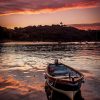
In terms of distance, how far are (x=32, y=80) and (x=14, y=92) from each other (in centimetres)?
875

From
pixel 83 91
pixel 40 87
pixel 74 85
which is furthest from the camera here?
pixel 40 87

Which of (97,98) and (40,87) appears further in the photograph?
(40,87)

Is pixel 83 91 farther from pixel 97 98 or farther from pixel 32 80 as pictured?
pixel 32 80

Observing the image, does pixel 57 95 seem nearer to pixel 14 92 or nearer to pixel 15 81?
pixel 14 92

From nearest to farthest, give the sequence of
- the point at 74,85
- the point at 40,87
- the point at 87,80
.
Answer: the point at 74,85
the point at 40,87
the point at 87,80

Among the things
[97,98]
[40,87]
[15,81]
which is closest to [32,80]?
[15,81]

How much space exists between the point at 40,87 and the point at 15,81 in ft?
22.8

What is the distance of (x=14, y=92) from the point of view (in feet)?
110

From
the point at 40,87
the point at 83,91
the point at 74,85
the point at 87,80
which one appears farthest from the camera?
the point at 87,80

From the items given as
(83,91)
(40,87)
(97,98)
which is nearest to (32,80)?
(40,87)

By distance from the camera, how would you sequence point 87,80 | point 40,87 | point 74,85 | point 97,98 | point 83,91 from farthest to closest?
1. point 87,80
2. point 40,87
3. point 83,91
4. point 97,98
5. point 74,85

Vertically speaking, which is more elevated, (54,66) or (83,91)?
(54,66)

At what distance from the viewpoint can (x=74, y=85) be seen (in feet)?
87.2

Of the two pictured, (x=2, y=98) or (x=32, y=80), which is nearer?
(x=2, y=98)
